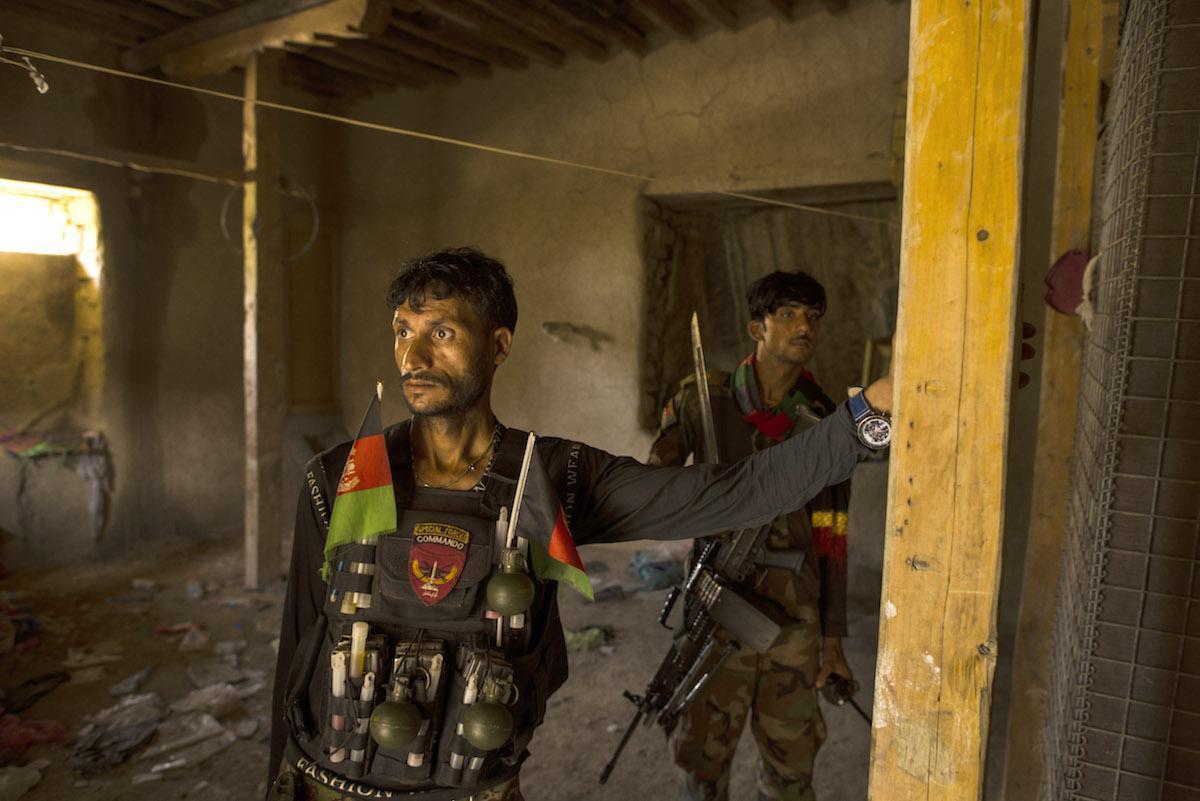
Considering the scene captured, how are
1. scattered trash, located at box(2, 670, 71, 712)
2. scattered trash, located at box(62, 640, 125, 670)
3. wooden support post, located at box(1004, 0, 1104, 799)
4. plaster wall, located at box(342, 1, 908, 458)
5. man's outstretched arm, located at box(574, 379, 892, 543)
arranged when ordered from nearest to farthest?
man's outstretched arm, located at box(574, 379, 892, 543)
wooden support post, located at box(1004, 0, 1104, 799)
scattered trash, located at box(2, 670, 71, 712)
scattered trash, located at box(62, 640, 125, 670)
plaster wall, located at box(342, 1, 908, 458)

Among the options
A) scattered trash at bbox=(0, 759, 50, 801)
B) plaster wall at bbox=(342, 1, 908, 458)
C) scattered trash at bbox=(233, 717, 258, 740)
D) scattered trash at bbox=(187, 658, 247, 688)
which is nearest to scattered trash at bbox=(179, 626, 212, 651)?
scattered trash at bbox=(187, 658, 247, 688)

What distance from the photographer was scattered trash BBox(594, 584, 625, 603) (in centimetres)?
510

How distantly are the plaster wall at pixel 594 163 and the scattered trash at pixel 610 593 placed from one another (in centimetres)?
107

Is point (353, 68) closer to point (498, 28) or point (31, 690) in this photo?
point (498, 28)

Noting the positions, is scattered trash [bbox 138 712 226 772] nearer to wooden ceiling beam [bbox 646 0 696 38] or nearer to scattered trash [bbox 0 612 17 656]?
scattered trash [bbox 0 612 17 656]

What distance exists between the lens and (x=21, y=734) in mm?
3277

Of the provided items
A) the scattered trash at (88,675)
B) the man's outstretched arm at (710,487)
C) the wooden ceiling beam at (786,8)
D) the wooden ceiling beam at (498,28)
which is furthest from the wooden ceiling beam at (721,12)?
the scattered trash at (88,675)

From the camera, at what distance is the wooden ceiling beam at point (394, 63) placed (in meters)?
5.57

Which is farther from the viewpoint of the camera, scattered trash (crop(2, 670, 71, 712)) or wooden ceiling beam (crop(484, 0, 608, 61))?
wooden ceiling beam (crop(484, 0, 608, 61))

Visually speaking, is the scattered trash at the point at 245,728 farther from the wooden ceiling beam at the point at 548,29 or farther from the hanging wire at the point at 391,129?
the wooden ceiling beam at the point at 548,29

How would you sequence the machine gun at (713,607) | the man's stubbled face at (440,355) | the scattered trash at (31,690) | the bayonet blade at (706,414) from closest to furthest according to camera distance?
the man's stubbled face at (440,355)
the machine gun at (713,607)
the bayonet blade at (706,414)
the scattered trash at (31,690)

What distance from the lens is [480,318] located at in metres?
1.73

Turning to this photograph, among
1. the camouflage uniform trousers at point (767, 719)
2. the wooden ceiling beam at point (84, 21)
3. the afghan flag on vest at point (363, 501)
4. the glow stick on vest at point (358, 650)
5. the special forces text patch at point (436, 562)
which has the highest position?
the wooden ceiling beam at point (84, 21)

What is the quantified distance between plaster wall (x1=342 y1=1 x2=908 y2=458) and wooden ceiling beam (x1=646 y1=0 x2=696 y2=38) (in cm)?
15
